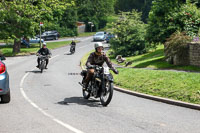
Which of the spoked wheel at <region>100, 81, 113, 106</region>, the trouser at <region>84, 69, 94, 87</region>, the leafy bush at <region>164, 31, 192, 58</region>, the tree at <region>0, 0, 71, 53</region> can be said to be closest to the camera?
the spoked wheel at <region>100, 81, 113, 106</region>

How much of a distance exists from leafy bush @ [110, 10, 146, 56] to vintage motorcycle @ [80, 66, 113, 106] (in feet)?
71.3

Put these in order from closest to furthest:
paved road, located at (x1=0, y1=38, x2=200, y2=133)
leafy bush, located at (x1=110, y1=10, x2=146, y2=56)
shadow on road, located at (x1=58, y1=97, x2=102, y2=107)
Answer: paved road, located at (x1=0, y1=38, x2=200, y2=133) → shadow on road, located at (x1=58, y1=97, x2=102, y2=107) → leafy bush, located at (x1=110, y1=10, x2=146, y2=56)

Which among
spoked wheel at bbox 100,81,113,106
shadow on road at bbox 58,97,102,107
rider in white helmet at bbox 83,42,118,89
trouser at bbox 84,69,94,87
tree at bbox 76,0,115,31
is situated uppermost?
tree at bbox 76,0,115,31

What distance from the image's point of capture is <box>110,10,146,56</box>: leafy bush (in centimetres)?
3319

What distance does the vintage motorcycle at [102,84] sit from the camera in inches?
405

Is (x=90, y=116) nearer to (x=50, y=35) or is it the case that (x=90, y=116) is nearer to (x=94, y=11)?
(x=50, y=35)

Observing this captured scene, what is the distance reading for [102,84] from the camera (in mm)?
10641

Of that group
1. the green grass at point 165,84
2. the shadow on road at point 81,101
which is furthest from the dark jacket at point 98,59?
the green grass at point 165,84

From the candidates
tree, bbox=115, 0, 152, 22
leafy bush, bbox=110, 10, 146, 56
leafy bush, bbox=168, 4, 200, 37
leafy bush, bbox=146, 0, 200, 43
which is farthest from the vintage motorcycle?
tree, bbox=115, 0, 152, 22

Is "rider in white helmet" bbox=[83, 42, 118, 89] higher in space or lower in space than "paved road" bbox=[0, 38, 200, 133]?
higher

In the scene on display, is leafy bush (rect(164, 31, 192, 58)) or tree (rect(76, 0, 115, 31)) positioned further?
tree (rect(76, 0, 115, 31))

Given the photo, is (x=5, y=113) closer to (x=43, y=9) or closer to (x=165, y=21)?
(x=165, y=21)

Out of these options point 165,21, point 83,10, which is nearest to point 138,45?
point 165,21

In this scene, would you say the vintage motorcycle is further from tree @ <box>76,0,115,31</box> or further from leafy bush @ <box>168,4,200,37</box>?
tree @ <box>76,0,115,31</box>
